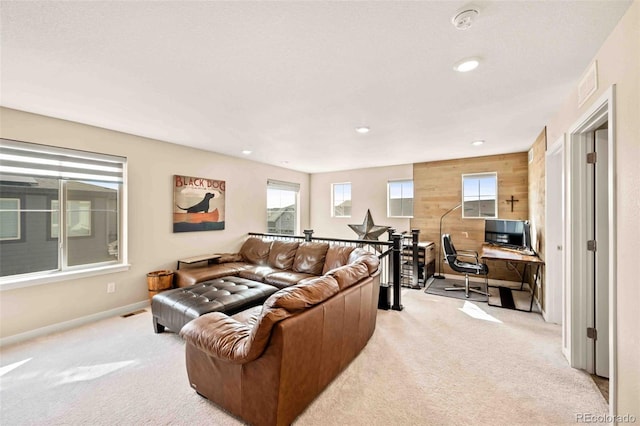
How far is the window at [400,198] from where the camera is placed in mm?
5875

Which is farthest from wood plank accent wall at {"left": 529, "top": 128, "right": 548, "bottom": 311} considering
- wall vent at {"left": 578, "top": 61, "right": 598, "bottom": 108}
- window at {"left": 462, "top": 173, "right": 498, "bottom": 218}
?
wall vent at {"left": 578, "top": 61, "right": 598, "bottom": 108}

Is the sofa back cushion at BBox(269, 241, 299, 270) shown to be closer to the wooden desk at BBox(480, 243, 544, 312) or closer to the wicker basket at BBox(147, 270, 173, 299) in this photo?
the wicker basket at BBox(147, 270, 173, 299)

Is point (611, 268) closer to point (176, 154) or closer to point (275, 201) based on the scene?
point (176, 154)

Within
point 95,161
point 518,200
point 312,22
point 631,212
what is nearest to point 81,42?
point 312,22

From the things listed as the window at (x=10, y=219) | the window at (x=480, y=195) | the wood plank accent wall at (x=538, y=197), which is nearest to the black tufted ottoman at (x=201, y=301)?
the window at (x=10, y=219)

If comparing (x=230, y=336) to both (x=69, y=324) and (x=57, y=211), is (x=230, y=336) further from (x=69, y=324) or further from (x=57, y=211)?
(x=57, y=211)

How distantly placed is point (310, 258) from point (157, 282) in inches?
86.6

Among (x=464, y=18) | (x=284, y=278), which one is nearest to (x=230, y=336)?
(x=284, y=278)

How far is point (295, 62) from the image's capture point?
1.87 meters

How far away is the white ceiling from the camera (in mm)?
1411

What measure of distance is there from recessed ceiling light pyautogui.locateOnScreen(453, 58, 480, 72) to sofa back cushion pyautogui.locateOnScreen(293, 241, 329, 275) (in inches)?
111

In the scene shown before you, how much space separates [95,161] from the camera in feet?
10.9

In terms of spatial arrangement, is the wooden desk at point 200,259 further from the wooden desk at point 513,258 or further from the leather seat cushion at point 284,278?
the wooden desk at point 513,258

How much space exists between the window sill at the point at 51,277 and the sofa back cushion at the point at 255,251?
1796 millimetres
